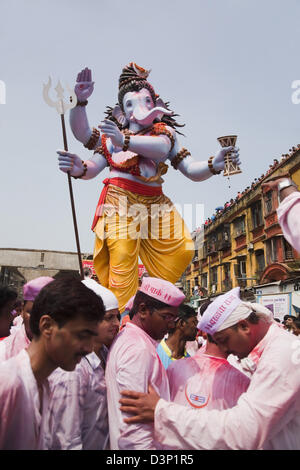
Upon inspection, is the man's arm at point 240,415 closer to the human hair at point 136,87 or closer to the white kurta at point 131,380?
the white kurta at point 131,380

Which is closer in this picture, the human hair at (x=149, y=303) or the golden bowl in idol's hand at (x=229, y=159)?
the human hair at (x=149, y=303)

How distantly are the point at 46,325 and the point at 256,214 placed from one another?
2313 centimetres

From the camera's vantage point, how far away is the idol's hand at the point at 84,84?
3.79 m

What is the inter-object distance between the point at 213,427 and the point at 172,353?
2706mm

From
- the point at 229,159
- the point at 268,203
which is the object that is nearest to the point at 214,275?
the point at 268,203

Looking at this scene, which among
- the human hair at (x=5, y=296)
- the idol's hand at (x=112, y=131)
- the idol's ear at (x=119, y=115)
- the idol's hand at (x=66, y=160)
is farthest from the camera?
the idol's ear at (x=119, y=115)

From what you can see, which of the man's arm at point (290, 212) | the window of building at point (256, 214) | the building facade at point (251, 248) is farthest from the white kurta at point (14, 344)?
the window of building at point (256, 214)

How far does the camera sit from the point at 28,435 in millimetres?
1406

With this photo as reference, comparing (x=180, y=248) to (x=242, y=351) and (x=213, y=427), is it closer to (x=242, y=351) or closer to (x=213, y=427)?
(x=242, y=351)

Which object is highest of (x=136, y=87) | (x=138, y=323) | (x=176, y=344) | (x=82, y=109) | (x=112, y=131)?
(x=136, y=87)

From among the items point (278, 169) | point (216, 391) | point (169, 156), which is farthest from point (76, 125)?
point (278, 169)

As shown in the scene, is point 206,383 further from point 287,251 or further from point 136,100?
point 287,251

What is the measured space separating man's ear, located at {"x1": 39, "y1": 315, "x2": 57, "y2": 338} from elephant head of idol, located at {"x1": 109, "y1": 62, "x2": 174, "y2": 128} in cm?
287

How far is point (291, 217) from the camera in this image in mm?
1814
